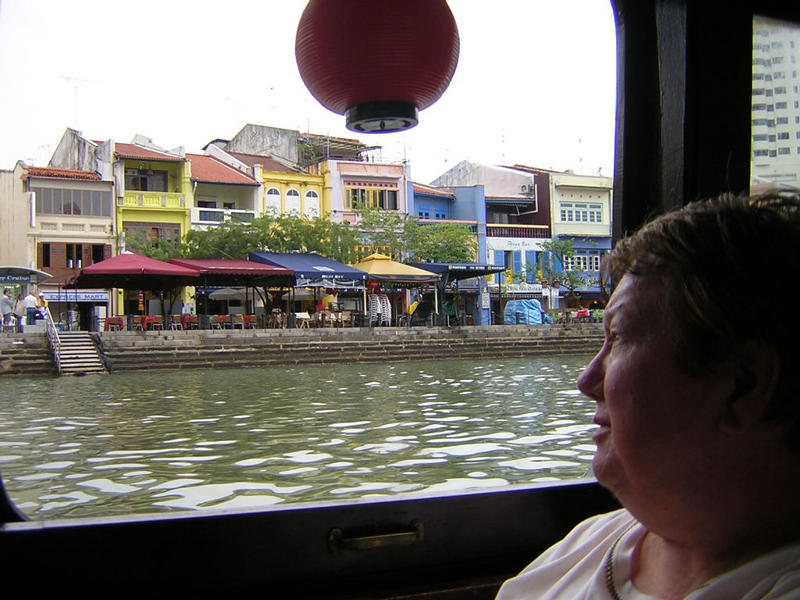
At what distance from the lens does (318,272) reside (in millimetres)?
12289

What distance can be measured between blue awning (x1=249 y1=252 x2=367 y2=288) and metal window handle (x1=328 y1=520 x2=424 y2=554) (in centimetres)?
1140

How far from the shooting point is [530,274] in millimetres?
18562

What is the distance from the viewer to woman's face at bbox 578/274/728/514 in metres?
0.40

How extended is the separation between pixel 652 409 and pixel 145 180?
1595 centimetres

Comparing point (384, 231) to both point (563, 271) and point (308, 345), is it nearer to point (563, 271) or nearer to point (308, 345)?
point (563, 271)

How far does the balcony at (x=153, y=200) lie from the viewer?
583 inches

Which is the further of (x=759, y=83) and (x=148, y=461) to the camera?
(x=148, y=461)

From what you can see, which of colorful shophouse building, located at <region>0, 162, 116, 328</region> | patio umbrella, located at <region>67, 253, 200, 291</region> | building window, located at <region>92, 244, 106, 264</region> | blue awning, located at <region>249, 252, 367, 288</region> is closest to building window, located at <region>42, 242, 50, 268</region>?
colorful shophouse building, located at <region>0, 162, 116, 328</region>

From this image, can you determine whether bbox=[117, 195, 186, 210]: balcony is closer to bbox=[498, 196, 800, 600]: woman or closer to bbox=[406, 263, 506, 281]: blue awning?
bbox=[406, 263, 506, 281]: blue awning

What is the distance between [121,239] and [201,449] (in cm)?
1110

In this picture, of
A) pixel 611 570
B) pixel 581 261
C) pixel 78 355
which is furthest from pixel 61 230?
pixel 611 570

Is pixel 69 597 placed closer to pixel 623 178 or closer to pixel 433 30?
pixel 623 178

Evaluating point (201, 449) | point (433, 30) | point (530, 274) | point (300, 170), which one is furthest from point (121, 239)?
Answer: point (433, 30)

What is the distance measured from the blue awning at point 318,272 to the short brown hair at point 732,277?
1185cm
